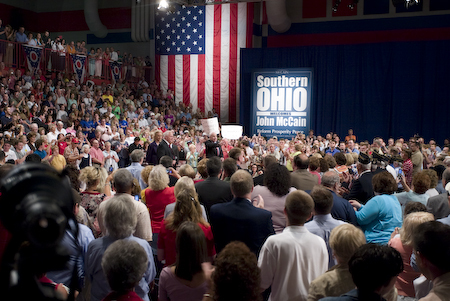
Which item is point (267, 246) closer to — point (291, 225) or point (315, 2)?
point (291, 225)

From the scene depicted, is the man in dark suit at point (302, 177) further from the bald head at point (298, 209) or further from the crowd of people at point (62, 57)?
the crowd of people at point (62, 57)

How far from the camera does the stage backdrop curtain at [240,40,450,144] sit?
15.5 metres

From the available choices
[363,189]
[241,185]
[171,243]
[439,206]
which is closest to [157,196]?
[171,243]

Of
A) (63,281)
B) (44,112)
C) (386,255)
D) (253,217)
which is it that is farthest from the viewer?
(44,112)

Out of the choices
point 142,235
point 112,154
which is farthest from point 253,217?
point 112,154

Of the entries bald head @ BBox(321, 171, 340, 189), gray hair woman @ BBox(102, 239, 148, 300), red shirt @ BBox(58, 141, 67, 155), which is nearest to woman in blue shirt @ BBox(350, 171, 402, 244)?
bald head @ BBox(321, 171, 340, 189)

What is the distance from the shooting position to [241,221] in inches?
119

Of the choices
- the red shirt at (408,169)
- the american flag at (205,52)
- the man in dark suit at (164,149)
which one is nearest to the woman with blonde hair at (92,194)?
the man in dark suit at (164,149)

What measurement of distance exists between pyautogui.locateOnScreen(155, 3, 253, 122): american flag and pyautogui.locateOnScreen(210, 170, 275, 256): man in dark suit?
1565 cm

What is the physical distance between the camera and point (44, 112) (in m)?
11.9

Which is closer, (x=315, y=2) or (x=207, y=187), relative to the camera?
(x=207, y=187)

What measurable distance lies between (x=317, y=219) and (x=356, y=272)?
50.4 inches

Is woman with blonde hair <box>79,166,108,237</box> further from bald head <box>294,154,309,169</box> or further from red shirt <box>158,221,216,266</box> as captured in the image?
bald head <box>294,154,309,169</box>

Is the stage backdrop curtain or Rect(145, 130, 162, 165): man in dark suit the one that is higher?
the stage backdrop curtain
